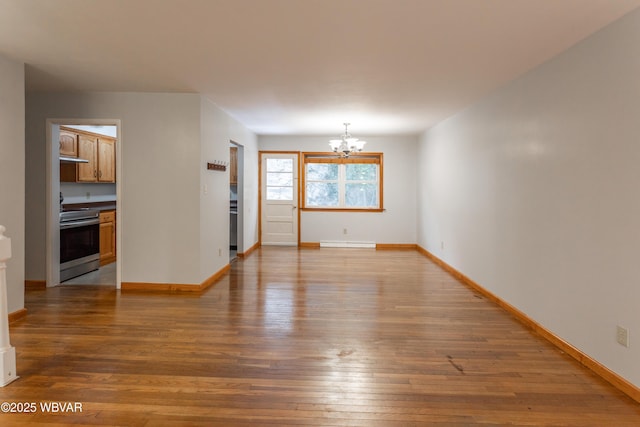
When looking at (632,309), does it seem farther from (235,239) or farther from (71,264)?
(235,239)

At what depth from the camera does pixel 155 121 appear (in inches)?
200

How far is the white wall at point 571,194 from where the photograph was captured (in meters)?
2.65

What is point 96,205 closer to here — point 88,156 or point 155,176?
point 88,156

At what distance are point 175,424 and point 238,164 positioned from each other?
6020 millimetres

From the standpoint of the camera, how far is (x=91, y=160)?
22.3 ft

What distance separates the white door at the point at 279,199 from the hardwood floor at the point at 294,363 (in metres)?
4.19

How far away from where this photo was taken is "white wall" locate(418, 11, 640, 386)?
2648mm

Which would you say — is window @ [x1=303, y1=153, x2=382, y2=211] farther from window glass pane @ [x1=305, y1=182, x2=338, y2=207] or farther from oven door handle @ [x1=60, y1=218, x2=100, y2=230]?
oven door handle @ [x1=60, y1=218, x2=100, y2=230]

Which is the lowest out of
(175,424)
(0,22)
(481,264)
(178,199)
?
(175,424)

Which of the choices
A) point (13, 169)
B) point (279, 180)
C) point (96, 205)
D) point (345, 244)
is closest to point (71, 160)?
point (96, 205)

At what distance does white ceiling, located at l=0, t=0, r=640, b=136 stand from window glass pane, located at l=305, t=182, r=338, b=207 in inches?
163

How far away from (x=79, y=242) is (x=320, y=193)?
496cm

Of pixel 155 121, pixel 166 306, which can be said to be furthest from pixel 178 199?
pixel 166 306

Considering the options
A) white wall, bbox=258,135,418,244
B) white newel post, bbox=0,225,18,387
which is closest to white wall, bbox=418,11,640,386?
white wall, bbox=258,135,418,244
